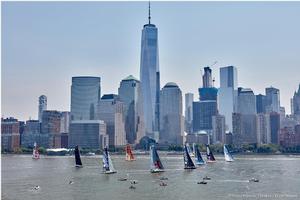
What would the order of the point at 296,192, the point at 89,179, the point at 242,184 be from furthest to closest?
1. the point at 89,179
2. the point at 242,184
3. the point at 296,192

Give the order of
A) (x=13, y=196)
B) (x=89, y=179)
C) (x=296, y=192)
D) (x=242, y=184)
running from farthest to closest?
1. (x=89, y=179)
2. (x=242, y=184)
3. (x=296, y=192)
4. (x=13, y=196)

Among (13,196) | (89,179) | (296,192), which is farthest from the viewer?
(89,179)

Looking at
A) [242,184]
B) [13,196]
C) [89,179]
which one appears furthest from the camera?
[89,179]

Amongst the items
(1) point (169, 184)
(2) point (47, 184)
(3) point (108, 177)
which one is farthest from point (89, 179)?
(1) point (169, 184)

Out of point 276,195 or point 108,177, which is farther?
point 108,177

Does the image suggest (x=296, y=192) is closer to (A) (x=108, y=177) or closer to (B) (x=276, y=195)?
(B) (x=276, y=195)

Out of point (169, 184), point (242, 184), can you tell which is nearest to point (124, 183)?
point (169, 184)

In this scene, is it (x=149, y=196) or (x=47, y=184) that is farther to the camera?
(x=47, y=184)

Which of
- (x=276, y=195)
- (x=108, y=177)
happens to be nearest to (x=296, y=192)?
(x=276, y=195)

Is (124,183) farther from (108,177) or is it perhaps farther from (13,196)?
(13,196)
